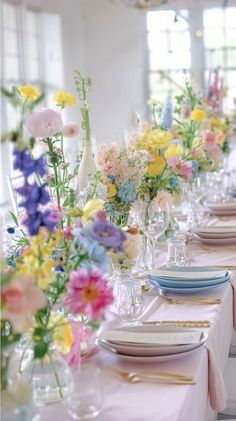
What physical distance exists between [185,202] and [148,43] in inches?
239

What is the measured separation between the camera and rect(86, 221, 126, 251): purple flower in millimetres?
1185

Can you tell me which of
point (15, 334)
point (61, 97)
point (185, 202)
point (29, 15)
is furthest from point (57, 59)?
point (15, 334)

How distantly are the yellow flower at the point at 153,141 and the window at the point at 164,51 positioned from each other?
6.45m

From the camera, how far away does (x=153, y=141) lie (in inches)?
93.9

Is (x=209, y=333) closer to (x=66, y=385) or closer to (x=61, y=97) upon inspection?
(x=66, y=385)

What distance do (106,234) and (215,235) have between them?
149 centimetres

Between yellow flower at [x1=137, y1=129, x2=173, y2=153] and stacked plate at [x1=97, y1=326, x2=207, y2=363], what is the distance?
93 centimetres

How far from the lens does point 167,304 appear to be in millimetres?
1896

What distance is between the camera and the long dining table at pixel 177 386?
1.25 m

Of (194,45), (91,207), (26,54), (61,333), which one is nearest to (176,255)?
(91,207)

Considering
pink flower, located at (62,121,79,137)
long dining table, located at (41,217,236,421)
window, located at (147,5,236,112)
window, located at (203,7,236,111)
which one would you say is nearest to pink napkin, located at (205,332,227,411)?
long dining table, located at (41,217,236,421)

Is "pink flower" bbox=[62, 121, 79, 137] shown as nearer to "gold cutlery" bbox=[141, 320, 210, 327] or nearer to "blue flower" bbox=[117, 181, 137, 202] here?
"blue flower" bbox=[117, 181, 137, 202]

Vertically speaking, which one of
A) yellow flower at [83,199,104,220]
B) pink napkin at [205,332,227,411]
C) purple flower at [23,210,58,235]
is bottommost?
pink napkin at [205,332,227,411]

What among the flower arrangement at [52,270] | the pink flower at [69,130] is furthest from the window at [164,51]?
the flower arrangement at [52,270]
